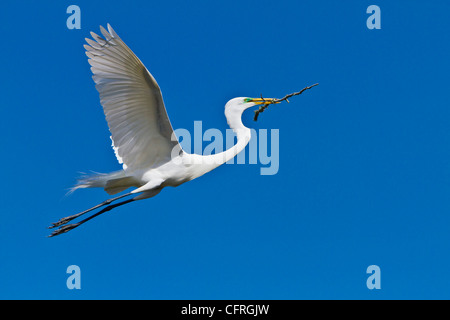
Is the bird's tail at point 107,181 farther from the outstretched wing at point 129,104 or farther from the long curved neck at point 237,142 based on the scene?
the long curved neck at point 237,142

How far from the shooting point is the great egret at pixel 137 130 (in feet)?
25.0

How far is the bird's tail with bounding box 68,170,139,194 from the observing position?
864 centimetres

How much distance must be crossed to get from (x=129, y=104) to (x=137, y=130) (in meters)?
0.45

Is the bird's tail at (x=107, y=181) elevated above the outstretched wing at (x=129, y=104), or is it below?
below

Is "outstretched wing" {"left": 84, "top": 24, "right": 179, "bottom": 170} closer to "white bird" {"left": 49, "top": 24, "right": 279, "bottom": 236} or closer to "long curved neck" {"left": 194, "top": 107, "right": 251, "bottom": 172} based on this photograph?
"white bird" {"left": 49, "top": 24, "right": 279, "bottom": 236}

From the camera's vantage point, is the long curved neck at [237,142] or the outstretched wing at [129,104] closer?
the outstretched wing at [129,104]

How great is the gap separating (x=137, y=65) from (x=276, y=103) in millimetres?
2297

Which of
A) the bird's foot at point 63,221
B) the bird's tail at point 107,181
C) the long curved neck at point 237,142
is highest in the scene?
the long curved neck at point 237,142

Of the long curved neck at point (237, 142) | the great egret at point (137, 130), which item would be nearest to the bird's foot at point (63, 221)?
the great egret at point (137, 130)

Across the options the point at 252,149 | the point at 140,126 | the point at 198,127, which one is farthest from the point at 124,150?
the point at 252,149

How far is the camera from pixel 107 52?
7.59 metres

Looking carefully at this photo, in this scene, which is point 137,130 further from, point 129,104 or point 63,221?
point 63,221

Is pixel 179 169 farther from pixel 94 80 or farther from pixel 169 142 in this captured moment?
pixel 94 80

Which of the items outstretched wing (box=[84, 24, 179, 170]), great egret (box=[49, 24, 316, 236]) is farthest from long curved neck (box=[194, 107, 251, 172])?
outstretched wing (box=[84, 24, 179, 170])
